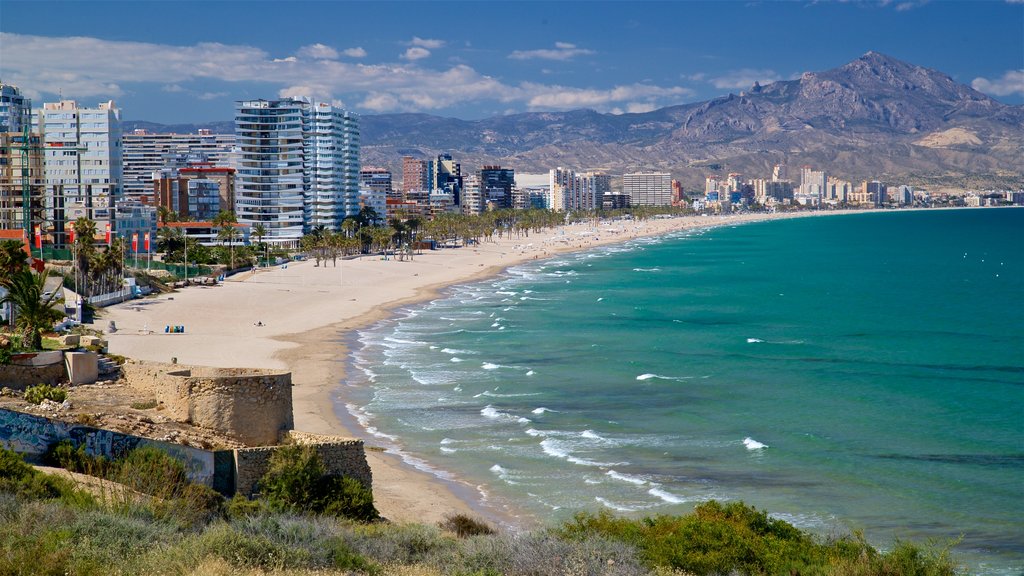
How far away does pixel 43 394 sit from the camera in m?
19.7

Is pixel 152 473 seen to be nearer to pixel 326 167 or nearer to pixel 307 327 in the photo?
pixel 307 327

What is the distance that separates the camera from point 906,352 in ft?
160

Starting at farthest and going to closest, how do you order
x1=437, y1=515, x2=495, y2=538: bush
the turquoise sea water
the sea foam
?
the sea foam < the turquoise sea water < x1=437, y1=515, x2=495, y2=538: bush

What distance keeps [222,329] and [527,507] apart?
1271 inches

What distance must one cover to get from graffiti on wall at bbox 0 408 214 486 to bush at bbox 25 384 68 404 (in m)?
2.38

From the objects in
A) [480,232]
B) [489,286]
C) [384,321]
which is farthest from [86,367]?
[480,232]

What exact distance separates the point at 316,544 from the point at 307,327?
4256cm

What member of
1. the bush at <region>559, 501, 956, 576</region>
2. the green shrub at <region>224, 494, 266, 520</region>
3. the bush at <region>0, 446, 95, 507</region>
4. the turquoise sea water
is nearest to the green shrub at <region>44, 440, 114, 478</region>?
the bush at <region>0, 446, 95, 507</region>

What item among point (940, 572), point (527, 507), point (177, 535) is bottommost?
point (527, 507)

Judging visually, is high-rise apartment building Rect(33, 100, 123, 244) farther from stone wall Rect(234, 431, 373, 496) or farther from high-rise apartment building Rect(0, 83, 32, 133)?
stone wall Rect(234, 431, 373, 496)

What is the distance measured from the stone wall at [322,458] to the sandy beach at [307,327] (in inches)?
104

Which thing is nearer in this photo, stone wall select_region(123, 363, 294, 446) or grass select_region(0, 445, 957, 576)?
grass select_region(0, 445, 957, 576)

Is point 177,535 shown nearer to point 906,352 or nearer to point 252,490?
point 252,490

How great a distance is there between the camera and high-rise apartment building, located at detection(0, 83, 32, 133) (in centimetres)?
8856
